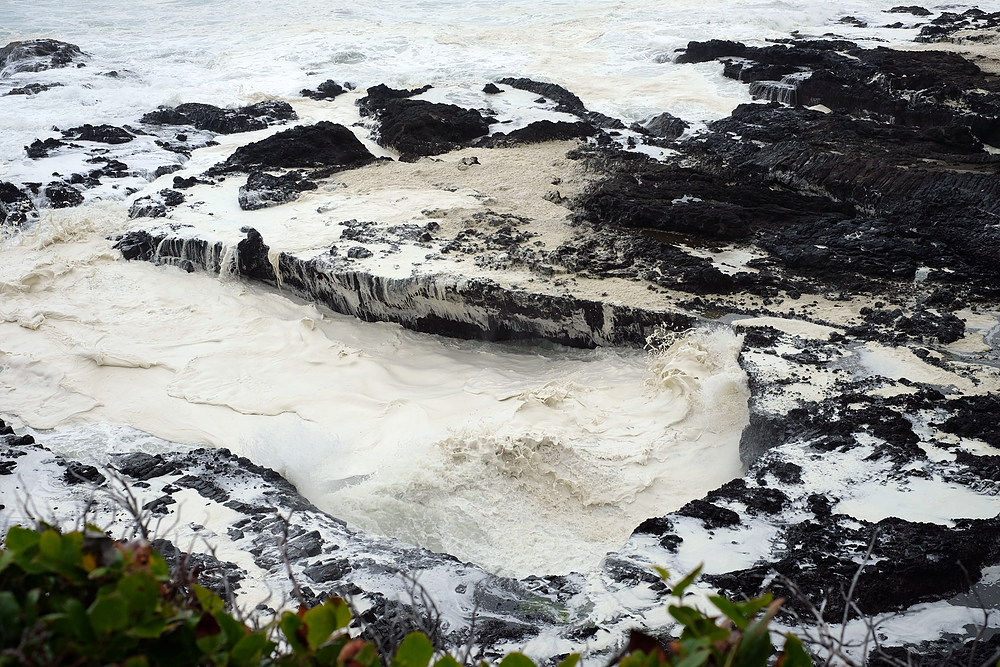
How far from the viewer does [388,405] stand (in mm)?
5492

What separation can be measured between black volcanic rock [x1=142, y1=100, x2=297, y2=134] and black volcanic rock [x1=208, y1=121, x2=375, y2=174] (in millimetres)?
1788

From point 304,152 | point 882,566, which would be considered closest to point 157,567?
point 882,566

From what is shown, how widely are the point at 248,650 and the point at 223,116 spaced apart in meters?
11.6

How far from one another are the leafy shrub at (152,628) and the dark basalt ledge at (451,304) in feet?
15.0

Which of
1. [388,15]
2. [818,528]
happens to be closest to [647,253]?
[818,528]

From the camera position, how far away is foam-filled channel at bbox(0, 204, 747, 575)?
4480 mm

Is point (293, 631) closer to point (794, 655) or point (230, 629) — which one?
point (230, 629)

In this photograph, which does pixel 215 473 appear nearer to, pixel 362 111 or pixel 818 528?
pixel 818 528

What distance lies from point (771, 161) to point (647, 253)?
2.94m

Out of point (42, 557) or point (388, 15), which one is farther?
point (388, 15)

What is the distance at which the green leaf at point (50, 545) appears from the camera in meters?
1.36

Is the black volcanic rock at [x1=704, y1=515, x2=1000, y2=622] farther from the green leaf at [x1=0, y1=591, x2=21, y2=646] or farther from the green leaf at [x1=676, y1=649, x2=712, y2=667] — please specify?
the green leaf at [x1=0, y1=591, x2=21, y2=646]

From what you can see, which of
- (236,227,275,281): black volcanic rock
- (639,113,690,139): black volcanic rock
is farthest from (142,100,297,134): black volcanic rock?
(639,113,690,139): black volcanic rock

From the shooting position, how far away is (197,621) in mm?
1332
